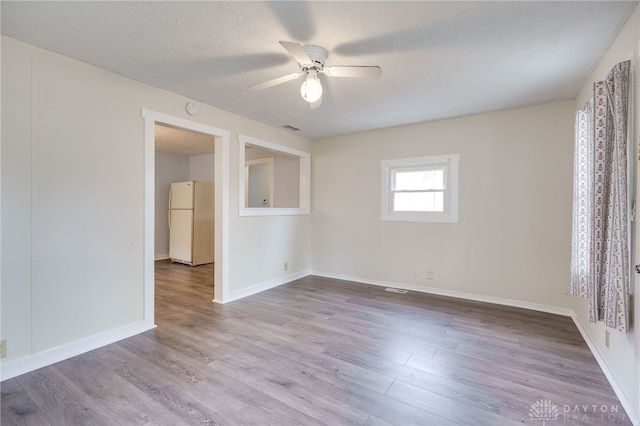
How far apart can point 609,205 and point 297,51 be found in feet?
7.67

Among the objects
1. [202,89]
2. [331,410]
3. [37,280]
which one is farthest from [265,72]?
[331,410]

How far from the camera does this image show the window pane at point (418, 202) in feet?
13.6

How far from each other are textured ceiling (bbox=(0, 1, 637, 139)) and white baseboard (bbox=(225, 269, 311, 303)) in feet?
8.19

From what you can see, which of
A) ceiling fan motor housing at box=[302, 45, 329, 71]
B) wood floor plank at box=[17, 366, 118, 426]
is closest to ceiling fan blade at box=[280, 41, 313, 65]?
ceiling fan motor housing at box=[302, 45, 329, 71]

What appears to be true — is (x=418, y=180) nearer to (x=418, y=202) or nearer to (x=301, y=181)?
(x=418, y=202)

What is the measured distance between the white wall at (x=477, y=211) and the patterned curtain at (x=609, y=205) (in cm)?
105

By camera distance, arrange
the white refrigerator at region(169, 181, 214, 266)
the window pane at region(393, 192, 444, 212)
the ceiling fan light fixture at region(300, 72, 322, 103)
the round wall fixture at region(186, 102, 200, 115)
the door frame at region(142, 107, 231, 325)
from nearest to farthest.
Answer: the ceiling fan light fixture at region(300, 72, 322, 103) → the door frame at region(142, 107, 231, 325) → the round wall fixture at region(186, 102, 200, 115) → the window pane at region(393, 192, 444, 212) → the white refrigerator at region(169, 181, 214, 266)

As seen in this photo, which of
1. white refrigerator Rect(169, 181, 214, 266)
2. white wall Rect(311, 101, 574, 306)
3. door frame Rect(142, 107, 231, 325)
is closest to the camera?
door frame Rect(142, 107, 231, 325)

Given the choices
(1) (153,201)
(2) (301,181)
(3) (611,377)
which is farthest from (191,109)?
(3) (611,377)

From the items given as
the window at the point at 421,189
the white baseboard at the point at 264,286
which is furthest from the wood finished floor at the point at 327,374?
the window at the point at 421,189

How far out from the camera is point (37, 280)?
222 centimetres

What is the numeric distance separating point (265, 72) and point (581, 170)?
2.99m

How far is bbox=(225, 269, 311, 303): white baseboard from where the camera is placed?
384 centimetres

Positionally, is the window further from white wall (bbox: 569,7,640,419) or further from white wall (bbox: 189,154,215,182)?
white wall (bbox: 189,154,215,182)
